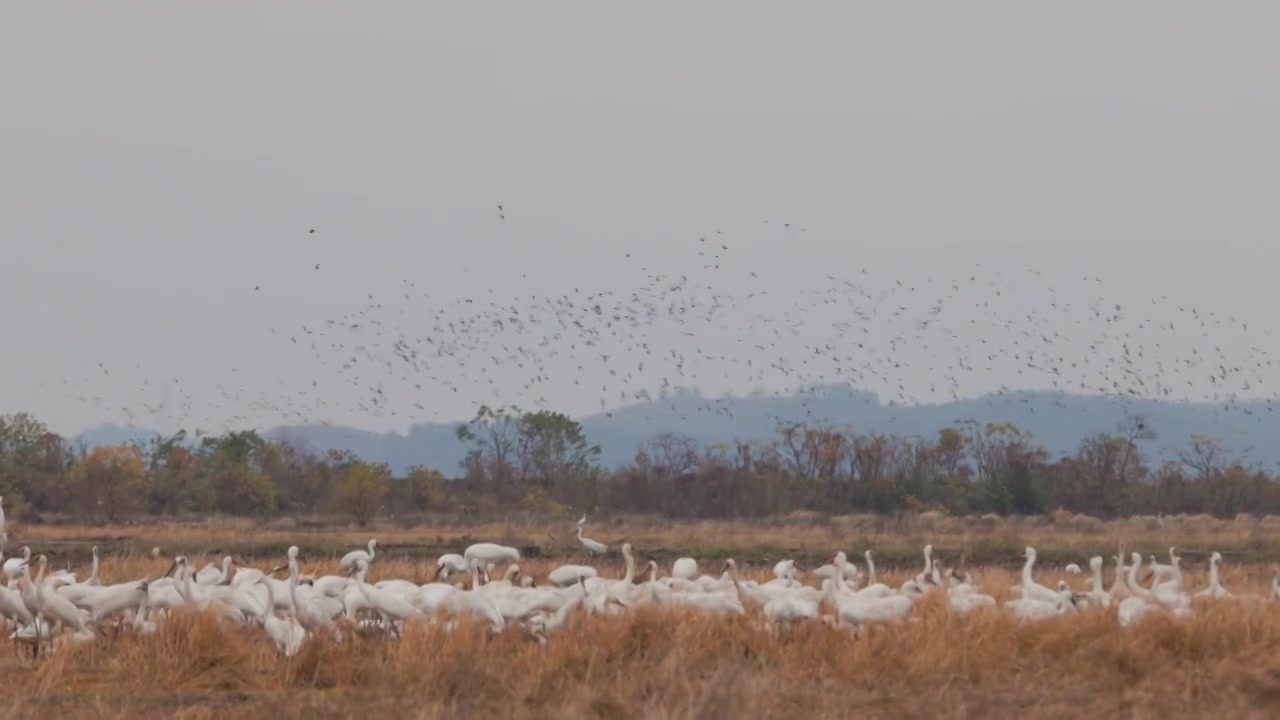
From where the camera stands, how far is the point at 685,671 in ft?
46.5

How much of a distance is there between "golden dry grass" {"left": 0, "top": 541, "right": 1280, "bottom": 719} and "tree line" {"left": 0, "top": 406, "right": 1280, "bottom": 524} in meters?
34.1

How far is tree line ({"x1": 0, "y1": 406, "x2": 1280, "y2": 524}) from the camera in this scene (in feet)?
182

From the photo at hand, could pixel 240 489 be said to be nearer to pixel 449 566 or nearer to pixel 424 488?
pixel 424 488

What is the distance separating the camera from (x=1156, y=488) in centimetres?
5956

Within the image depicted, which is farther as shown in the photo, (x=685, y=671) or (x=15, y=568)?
(x=15, y=568)

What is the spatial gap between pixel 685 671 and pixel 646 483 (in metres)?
45.2

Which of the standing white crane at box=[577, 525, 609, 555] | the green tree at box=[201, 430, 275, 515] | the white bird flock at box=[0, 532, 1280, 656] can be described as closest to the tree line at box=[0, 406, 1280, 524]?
the green tree at box=[201, 430, 275, 515]

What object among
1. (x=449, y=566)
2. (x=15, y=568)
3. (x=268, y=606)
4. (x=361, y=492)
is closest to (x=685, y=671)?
(x=268, y=606)

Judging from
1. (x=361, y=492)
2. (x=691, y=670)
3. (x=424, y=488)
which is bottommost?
(x=691, y=670)

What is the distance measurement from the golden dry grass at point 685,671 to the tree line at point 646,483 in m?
34.1

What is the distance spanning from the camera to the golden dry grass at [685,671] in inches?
533

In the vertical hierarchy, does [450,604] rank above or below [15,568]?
below

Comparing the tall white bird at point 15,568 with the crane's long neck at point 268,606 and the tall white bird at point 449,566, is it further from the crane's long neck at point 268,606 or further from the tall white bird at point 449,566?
the crane's long neck at point 268,606

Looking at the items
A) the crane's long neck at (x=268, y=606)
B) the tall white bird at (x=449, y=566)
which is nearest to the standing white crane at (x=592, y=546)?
the tall white bird at (x=449, y=566)
